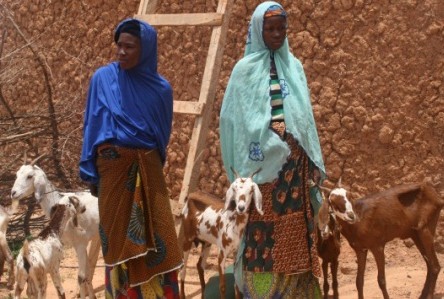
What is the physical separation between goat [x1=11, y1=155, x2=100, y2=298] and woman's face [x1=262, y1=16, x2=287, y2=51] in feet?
6.37

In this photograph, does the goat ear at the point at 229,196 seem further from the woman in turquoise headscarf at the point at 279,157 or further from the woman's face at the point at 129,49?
the woman's face at the point at 129,49

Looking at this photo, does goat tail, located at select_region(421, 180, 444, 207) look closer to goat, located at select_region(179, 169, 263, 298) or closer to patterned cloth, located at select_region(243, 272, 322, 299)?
goat, located at select_region(179, 169, 263, 298)

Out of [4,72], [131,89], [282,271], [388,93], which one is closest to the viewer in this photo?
[131,89]

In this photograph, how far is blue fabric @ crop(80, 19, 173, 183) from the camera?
4.21m

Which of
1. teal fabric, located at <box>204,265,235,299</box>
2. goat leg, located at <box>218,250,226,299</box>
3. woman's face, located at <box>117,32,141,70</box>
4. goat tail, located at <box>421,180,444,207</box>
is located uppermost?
woman's face, located at <box>117,32,141,70</box>

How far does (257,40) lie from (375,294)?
8.17 feet

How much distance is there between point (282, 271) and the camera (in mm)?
4766

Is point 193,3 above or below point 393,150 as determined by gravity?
above

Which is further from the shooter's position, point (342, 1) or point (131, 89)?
point (342, 1)

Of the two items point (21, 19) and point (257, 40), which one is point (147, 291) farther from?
point (21, 19)

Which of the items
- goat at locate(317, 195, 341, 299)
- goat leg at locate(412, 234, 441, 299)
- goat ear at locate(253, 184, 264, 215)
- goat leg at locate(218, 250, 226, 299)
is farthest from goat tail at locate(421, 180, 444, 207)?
goat ear at locate(253, 184, 264, 215)

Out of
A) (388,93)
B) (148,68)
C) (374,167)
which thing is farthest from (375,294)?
(148,68)

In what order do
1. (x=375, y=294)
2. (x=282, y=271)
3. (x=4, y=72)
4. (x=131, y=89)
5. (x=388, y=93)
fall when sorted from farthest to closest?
(x=4, y=72)
(x=388, y=93)
(x=375, y=294)
(x=282, y=271)
(x=131, y=89)

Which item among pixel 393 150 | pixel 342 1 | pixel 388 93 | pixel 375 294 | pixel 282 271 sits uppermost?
pixel 342 1
